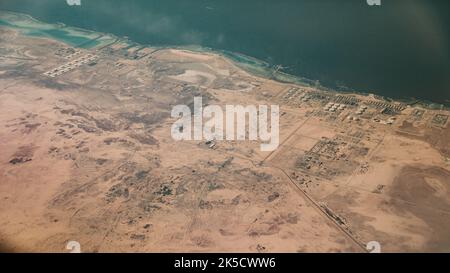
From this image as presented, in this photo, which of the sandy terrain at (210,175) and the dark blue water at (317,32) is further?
the dark blue water at (317,32)

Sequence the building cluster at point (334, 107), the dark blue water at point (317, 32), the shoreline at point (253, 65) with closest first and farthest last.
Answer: the building cluster at point (334, 107) → the shoreline at point (253, 65) → the dark blue water at point (317, 32)

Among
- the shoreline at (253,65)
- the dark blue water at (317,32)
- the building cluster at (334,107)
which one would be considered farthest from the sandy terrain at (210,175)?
the dark blue water at (317,32)

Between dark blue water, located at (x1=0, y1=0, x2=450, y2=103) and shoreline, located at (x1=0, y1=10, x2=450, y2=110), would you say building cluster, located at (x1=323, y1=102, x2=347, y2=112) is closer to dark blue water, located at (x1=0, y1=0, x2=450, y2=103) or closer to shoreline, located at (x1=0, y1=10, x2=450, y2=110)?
shoreline, located at (x1=0, y1=10, x2=450, y2=110)

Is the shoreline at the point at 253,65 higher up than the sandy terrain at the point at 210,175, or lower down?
higher up

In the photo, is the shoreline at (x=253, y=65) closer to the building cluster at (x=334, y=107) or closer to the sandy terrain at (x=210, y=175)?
the sandy terrain at (x=210, y=175)

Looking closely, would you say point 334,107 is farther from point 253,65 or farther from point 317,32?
point 317,32

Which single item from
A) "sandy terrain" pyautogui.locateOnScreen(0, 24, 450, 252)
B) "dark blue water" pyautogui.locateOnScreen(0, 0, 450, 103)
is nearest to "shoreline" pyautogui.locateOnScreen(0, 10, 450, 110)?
"dark blue water" pyautogui.locateOnScreen(0, 0, 450, 103)

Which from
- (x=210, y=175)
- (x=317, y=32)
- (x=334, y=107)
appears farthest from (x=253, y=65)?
(x=210, y=175)

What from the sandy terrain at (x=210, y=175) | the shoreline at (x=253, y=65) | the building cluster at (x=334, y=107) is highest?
the shoreline at (x=253, y=65)
